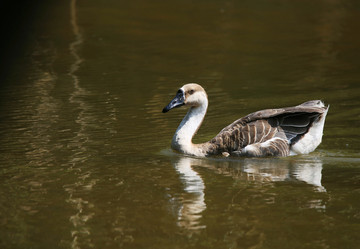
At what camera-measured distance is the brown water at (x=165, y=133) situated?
7680 millimetres

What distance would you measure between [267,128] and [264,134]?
0.12 meters

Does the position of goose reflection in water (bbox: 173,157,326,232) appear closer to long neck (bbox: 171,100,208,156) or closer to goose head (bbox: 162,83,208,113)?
long neck (bbox: 171,100,208,156)

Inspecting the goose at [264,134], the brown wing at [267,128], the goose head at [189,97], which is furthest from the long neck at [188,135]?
the brown wing at [267,128]

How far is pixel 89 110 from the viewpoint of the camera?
543 inches

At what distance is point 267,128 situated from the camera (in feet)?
35.4

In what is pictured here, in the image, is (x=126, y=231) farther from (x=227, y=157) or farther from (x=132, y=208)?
(x=227, y=157)

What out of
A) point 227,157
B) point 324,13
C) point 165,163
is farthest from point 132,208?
point 324,13

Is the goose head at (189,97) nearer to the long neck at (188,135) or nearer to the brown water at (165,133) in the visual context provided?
the long neck at (188,135)

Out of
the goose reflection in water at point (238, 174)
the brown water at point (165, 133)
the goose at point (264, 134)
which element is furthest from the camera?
the goose at point (264, 134)

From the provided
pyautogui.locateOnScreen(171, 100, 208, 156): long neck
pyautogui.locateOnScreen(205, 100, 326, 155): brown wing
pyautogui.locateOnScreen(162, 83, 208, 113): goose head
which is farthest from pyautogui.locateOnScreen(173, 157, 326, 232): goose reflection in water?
pyautogui.locateOnScreen(162, 83, 208, 113): goose head

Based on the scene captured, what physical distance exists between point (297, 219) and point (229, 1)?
20.7m

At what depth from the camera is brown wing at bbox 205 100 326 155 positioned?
10695mm

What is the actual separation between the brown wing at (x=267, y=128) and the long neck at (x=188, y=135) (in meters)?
0.31

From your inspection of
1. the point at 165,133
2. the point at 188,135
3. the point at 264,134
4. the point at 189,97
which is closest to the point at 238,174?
the point at 264,134
